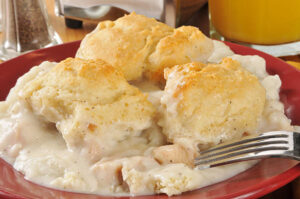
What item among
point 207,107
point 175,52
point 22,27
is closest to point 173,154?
point 207,107

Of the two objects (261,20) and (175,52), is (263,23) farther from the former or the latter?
(175,52)

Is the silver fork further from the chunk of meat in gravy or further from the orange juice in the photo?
the orange juice

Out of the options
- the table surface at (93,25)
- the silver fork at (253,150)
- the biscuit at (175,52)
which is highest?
the biscuit at (175,52)

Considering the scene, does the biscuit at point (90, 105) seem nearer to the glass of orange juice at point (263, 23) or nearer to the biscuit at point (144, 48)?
the biscuit at point (144, 48)

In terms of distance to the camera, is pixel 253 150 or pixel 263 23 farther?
pixel 263 23

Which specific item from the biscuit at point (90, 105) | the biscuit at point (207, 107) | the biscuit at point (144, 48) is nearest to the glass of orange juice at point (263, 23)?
the biscuit at point (144, 48)

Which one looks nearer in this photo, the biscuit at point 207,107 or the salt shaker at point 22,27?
the biscuit at point 207,107
